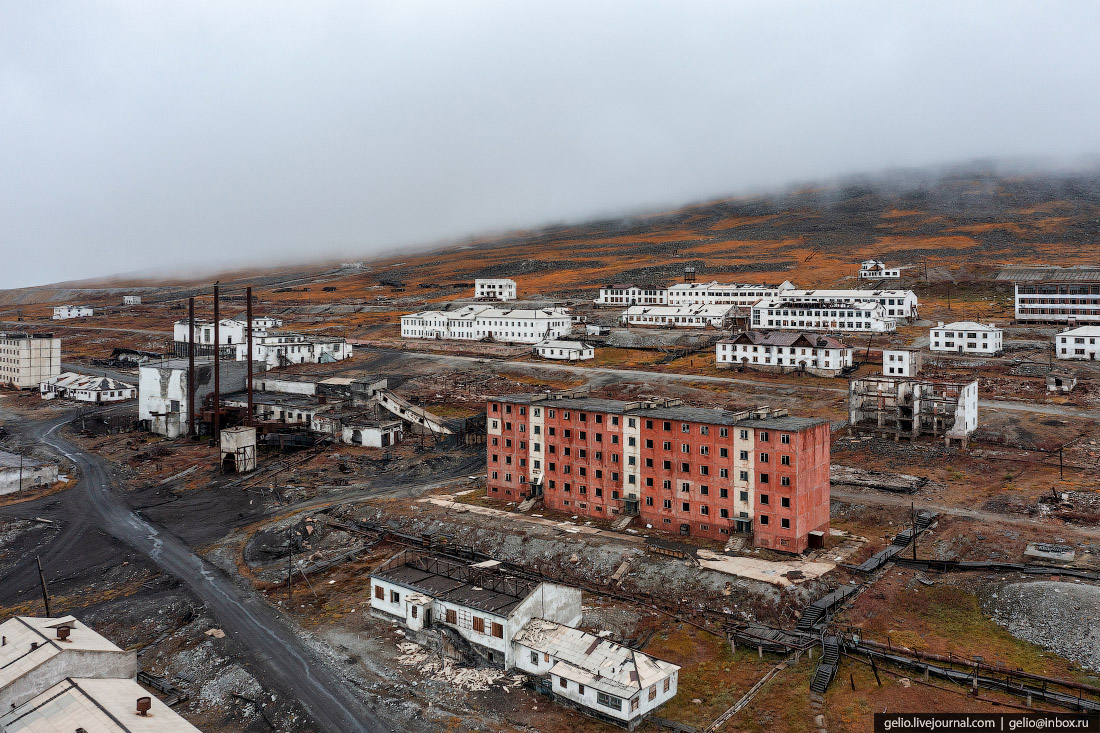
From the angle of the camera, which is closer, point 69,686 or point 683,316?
point 69,686

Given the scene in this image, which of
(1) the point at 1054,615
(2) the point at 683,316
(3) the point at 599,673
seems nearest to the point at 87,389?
(2) the point at 683,316

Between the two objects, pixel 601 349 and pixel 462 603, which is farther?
pixel 601 349

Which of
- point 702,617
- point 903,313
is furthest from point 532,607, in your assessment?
point 903,313

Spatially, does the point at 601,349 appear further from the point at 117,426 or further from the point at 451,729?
the point at 451,729

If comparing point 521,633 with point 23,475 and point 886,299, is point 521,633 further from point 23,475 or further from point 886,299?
point 886,299

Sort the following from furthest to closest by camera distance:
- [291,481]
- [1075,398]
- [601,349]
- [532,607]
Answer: [601,349]
[1075,398]
[291,481]
[532,607]

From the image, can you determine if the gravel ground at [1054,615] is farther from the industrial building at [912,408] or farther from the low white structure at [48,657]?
the low white structure at [48,657]

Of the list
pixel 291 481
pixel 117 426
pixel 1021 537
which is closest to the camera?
pixel 1021 537
